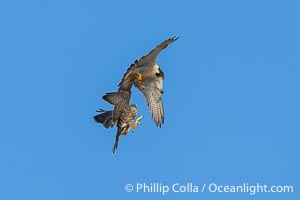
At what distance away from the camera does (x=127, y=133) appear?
97.1 feet

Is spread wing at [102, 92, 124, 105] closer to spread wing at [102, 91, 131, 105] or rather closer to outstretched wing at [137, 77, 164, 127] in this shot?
spread wing at [102, 91, 131, 105]

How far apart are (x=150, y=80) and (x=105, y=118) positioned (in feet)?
5.39

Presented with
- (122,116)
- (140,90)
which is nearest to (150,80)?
(140,90)

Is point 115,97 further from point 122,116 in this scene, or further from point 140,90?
point 140,90

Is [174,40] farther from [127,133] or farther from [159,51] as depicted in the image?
[127,133]

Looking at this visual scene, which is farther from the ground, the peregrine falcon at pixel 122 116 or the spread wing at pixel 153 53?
the spread wing at pixel 153 53

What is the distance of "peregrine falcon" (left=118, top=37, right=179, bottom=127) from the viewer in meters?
29.6

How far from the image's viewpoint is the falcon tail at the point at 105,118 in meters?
29.6

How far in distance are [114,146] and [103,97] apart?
1.29 m

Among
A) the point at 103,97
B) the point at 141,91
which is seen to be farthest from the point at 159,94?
the point at 103,97

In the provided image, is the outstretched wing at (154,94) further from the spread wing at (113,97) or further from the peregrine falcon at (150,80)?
the spread wing at (113,97)

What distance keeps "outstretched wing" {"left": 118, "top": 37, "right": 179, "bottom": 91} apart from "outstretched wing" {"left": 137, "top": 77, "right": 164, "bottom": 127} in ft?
2.13

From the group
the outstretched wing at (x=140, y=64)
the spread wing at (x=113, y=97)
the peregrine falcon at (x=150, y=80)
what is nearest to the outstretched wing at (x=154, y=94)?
the peregrine falcon at (x=150, y=80)

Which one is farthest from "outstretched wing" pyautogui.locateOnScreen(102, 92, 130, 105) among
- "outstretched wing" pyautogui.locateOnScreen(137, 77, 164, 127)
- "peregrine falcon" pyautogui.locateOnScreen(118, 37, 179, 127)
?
"outstretched wing" pyautogui.locateOnScreen(137, 77, 164, 127)
